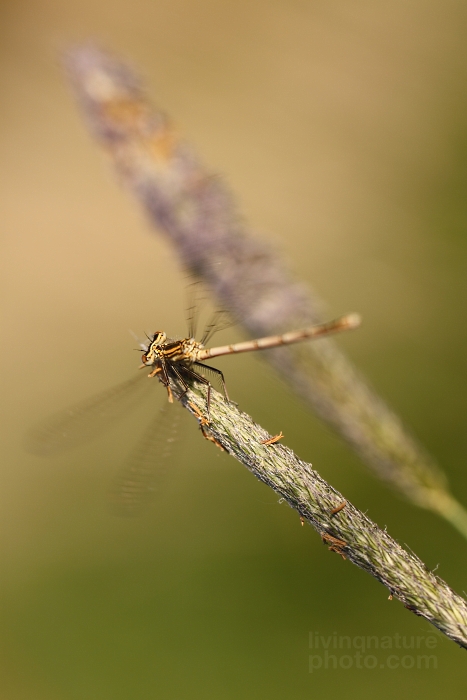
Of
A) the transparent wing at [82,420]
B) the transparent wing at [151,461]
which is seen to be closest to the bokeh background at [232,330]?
the transparent wing at [151,461]

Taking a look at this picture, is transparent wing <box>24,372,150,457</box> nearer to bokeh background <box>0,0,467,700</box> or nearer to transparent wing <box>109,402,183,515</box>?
transparent wing <box>109,402,183,515</box>

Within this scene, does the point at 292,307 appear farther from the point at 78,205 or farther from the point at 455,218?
the point at 78,205

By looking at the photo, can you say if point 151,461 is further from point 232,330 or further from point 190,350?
point 232,330

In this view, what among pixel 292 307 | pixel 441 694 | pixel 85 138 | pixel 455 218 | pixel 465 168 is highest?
pixel 85 138

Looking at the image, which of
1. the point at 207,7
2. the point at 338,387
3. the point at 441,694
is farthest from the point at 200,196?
the point at 207,7

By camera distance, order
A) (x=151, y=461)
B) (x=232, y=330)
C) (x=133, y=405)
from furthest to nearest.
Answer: (x=232, y=330) → (x=133, y=405) → (x=151, y=461)

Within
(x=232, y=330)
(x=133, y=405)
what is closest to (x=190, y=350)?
(x=133, y=405)

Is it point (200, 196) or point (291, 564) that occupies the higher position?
point (200, 196)
